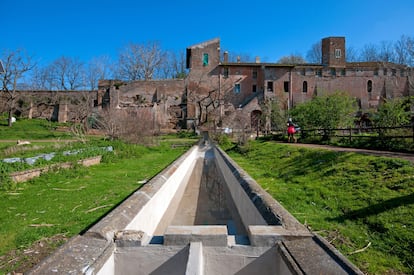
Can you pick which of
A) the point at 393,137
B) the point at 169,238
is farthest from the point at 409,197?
the point at 393,137

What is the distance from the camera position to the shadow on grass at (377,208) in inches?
189

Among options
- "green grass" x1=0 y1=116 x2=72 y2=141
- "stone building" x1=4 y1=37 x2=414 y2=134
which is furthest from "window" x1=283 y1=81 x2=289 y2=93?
"green grass" x1=0 y1=116 x2=72 y2=141

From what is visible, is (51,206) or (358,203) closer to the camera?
(358,203)

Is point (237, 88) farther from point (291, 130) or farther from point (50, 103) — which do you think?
point (50, 103)

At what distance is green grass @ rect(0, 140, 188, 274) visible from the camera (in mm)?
4152

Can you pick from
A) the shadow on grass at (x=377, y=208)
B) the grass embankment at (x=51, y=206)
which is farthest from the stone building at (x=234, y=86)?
the shadow on grass at (x=377, y=208)

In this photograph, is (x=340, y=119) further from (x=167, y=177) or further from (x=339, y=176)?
(x=167, y=177)

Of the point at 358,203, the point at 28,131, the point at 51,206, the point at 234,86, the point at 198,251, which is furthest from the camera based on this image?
the point at 234,86

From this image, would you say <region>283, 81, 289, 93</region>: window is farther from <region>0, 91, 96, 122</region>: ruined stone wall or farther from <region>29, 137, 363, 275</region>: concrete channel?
<region>29, 137, 363, 275</region>: concrete channel

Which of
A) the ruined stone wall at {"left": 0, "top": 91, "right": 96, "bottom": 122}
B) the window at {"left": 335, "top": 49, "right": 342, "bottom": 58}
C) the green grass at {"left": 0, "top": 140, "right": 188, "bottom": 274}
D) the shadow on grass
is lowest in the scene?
the green grass at {"left": 0, "top": 140, "right": 188, "bottom": 274}

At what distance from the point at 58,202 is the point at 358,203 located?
6.44 metres

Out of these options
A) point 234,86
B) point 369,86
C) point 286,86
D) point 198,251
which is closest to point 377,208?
point 198,251

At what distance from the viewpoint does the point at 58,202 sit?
6.04 metres

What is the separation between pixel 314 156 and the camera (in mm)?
10484
